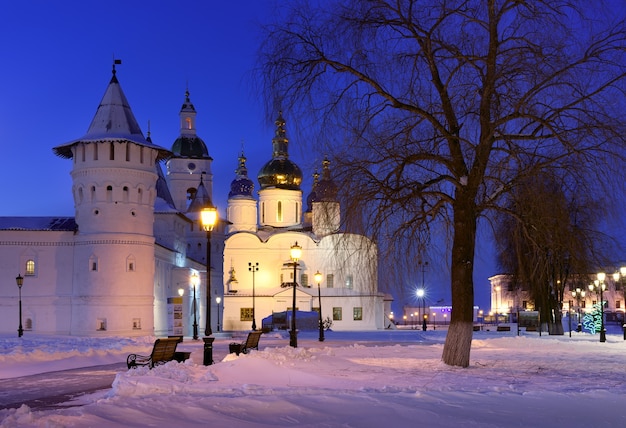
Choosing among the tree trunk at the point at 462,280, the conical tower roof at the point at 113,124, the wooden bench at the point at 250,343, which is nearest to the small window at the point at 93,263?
the conical tower roof at the point at 113,124

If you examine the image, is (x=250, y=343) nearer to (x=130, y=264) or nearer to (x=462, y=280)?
(x=462, y=280)

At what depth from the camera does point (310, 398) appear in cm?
1235

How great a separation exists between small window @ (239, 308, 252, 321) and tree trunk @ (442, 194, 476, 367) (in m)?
58.4

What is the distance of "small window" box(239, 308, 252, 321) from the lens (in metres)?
76.5

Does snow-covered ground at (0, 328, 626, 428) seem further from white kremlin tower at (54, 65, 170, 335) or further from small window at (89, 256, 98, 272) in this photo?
small window at (89, 256, 98, 272)

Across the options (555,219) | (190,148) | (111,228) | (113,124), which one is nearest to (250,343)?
(555,219)

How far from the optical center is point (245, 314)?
76562mm

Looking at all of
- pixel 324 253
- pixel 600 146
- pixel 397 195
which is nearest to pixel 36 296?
pixel 324 253

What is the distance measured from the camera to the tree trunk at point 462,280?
18469 mm

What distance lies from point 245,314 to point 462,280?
59.2m

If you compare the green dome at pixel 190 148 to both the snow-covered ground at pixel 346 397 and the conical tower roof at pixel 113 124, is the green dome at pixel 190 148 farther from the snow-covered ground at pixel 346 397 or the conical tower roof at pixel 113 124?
the snow-covered ground at pixel 346 397

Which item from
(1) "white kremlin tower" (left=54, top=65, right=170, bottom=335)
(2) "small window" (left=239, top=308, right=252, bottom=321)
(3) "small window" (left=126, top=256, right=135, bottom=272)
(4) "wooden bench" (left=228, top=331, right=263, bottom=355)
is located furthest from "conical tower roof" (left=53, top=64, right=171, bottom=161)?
(4) "wooden bench" (left=228, top=331, right=263, bottom=355)

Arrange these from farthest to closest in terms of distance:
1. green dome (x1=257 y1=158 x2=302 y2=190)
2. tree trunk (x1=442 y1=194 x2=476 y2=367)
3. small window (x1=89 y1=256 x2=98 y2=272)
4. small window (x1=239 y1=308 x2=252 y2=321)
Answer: green dome (x1=257 y1=158 x2=302 y2=190) → small window (x1=239 y1=308 x2=252 y2=321) → small window (x1=89 y1=256 x2=98 y2=272) → tree trunk (x1=442 y1=194 x2=476 y2=367)

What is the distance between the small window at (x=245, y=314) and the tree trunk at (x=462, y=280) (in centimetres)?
5838
